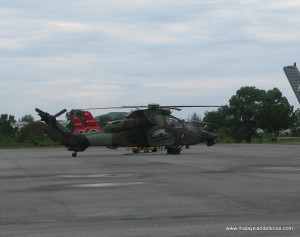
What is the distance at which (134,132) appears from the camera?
39781mm

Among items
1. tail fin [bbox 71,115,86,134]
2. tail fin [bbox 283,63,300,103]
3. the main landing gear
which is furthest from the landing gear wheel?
tail fin [bbox 71,115,86,134]

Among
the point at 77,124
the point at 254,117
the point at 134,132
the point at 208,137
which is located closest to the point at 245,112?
the point at 254,117

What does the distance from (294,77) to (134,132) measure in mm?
10175

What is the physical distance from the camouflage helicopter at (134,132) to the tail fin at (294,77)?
6.99 meters

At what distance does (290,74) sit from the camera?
39.4 meters

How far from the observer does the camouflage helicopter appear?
39406 mm

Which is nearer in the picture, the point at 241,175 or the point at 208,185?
the point at 208,185

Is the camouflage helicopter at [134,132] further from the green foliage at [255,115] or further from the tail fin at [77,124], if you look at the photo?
the green foliage at [255,115]

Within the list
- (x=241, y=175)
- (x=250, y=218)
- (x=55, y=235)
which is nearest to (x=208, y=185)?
(x=241, y=175)

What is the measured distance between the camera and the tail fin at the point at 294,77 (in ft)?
128

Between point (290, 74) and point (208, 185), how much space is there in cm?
2379

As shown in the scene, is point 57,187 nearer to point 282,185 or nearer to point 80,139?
point 282,185

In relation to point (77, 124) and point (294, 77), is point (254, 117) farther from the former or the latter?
point (294, 77)

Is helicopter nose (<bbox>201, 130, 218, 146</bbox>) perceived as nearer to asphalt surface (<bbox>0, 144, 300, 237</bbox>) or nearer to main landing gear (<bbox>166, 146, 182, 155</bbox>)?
main landing gear (<bbox>166, 146, 182, 155</bbox>)
